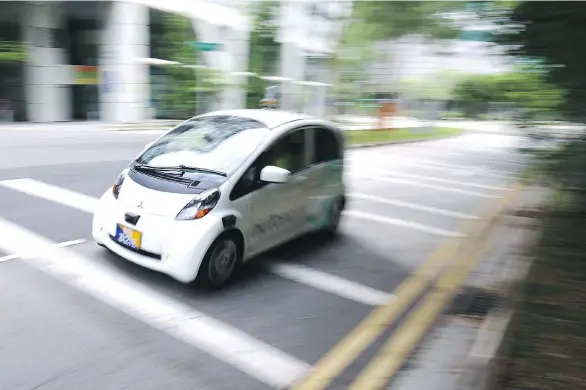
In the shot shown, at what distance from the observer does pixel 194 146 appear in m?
5.84

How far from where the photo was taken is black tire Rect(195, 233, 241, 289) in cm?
511

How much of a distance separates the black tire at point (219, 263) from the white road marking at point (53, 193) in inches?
128

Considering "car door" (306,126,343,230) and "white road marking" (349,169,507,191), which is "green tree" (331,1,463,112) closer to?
"car door" (306,126,343,230)

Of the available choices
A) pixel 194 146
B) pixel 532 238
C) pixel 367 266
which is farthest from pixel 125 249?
pixel 532 238

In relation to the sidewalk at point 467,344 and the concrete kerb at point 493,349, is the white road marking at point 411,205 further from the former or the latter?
the concrete kerb at point 493,349

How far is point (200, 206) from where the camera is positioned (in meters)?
5.08

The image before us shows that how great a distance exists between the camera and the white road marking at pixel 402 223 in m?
8.54

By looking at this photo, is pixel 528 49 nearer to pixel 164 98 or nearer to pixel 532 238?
pixel 532 238

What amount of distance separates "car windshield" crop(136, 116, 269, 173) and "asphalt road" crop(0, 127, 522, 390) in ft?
3.92

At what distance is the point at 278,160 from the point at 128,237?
5.84ft

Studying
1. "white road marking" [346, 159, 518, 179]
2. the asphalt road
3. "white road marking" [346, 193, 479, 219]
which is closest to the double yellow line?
the asphalt road

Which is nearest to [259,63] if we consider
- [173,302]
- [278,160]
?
[278,160]

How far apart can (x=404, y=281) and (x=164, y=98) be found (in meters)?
22.9

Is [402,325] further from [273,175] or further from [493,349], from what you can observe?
[273,175]
